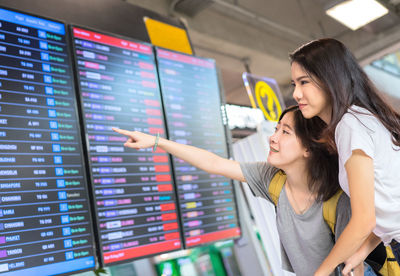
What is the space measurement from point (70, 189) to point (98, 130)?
1.32 ft

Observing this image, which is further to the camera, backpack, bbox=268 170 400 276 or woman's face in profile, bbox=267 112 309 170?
woman's face in profile, bbox=267 112 309 170

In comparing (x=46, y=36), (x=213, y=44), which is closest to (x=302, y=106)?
(x=46, y=36)

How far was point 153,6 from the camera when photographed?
6.02 meters

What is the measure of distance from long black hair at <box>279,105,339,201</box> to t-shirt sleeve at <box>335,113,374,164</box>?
295 millimetres

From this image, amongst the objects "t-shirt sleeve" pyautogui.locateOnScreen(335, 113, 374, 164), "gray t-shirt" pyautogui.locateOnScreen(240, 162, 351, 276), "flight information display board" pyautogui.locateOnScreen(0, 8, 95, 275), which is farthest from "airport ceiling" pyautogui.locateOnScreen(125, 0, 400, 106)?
"t-shirt sleeve" pyautogui.locateOnScreen(335, 113, 374, 164)

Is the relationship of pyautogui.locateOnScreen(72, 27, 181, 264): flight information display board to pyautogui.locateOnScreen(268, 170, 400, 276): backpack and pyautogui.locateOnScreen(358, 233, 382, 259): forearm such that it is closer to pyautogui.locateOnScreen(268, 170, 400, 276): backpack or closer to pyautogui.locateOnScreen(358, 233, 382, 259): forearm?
pyautogui.locateOnScreen(268, 170, 400, 276): backpack

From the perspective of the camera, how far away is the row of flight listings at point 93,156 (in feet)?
6.70

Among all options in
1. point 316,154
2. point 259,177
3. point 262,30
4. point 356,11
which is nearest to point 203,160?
point 259,177

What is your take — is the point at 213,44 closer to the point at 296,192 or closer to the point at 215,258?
the point at 215,258

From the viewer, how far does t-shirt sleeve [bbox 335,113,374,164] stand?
4.83 ft

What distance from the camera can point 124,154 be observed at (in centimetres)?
251

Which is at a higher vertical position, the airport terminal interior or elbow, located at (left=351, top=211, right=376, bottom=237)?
the airport terminal interior

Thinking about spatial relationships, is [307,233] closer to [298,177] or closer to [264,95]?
[298,177]

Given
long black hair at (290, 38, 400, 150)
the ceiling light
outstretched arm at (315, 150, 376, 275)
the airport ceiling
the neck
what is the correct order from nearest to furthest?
outstretched arm at (315, 150, 376, 275), long black hair at (290, 38, 400, 150), the neck, the ceiling light, the airport ceiling
